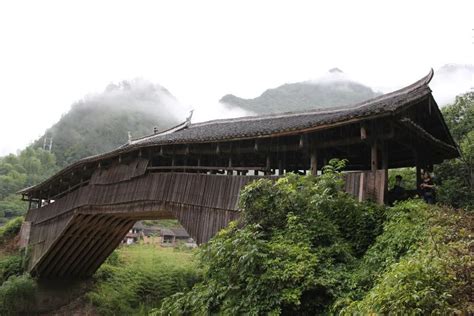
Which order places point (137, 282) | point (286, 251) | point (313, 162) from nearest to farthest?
point (286, 251) → point (313, 162) → point (137, 282)

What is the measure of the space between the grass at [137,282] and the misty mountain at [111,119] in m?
50.1

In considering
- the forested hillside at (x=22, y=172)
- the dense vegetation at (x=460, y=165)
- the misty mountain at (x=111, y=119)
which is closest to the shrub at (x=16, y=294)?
the dense vegetation at (x=460, y=165)

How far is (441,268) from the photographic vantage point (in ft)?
16.2

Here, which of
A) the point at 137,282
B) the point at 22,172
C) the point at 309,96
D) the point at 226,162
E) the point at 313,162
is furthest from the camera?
the point at 309,96

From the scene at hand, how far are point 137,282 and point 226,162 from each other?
1333 centimetres

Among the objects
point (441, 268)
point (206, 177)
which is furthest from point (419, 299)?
point (206, 177)

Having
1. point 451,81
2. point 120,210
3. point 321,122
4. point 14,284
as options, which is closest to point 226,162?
point 321,122

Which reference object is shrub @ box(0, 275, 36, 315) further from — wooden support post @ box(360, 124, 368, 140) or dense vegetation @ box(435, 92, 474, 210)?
dense vegetation @ box(435, 92, 474, 210)

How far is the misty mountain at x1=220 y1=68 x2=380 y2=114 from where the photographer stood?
89.7 meters

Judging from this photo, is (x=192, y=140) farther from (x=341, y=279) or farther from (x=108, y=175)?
(x=341, y=279)

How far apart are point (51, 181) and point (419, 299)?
19093mm

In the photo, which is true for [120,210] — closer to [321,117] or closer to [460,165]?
[321,117]

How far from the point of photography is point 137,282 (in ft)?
79.3

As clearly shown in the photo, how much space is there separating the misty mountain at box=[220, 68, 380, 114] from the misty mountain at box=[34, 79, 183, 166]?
15874 millimetres
